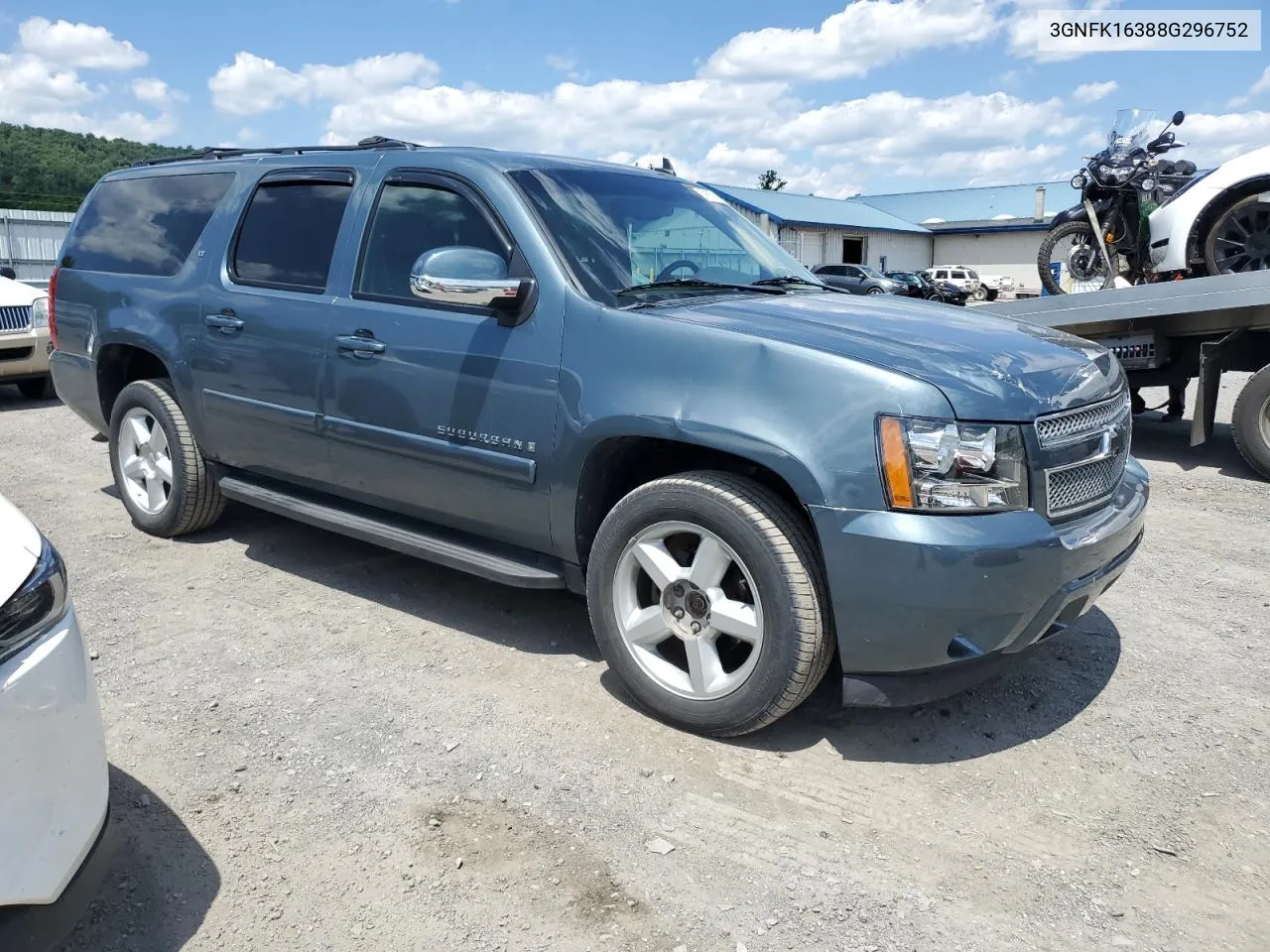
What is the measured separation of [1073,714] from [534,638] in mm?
2064

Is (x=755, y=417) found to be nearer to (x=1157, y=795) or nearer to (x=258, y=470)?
(x=1157, y=795)

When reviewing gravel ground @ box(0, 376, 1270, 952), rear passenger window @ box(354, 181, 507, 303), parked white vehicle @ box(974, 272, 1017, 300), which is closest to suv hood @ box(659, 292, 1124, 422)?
rear passenger window @ box(354, 181, 507, 303)

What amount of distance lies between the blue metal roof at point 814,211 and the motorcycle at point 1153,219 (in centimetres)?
3137

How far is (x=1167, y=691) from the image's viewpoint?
3.74 meters

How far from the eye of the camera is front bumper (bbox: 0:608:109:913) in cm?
190

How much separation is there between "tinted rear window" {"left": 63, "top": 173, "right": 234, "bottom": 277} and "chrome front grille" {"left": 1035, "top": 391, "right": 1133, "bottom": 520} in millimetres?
4000

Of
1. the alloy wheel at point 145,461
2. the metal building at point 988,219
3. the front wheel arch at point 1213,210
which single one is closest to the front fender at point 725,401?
the alloy wheel at point 145,461

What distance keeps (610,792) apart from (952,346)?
175 cm

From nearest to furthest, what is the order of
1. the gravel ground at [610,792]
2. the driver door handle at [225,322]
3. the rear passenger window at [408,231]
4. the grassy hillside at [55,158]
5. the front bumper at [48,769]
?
1. the front bumper at [48,769]
2. the gravel ground at [610,792]
3. the rear passenger window at [408,231]
4. the driver door handle at [225,322]
5. the grassy hillside at [55,158]

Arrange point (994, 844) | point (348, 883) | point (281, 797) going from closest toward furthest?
1. point (348, 883)
2. point (994, 844)
3. point (281, 797)

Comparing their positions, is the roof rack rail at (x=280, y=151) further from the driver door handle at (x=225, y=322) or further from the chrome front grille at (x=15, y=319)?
the chrome front grille at (x=15, y=319)

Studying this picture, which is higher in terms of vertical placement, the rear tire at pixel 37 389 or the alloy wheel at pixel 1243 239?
the alloy wheel at pixel 1243 239

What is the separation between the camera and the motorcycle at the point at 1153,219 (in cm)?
811

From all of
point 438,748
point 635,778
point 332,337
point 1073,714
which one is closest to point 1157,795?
point 1073,714
